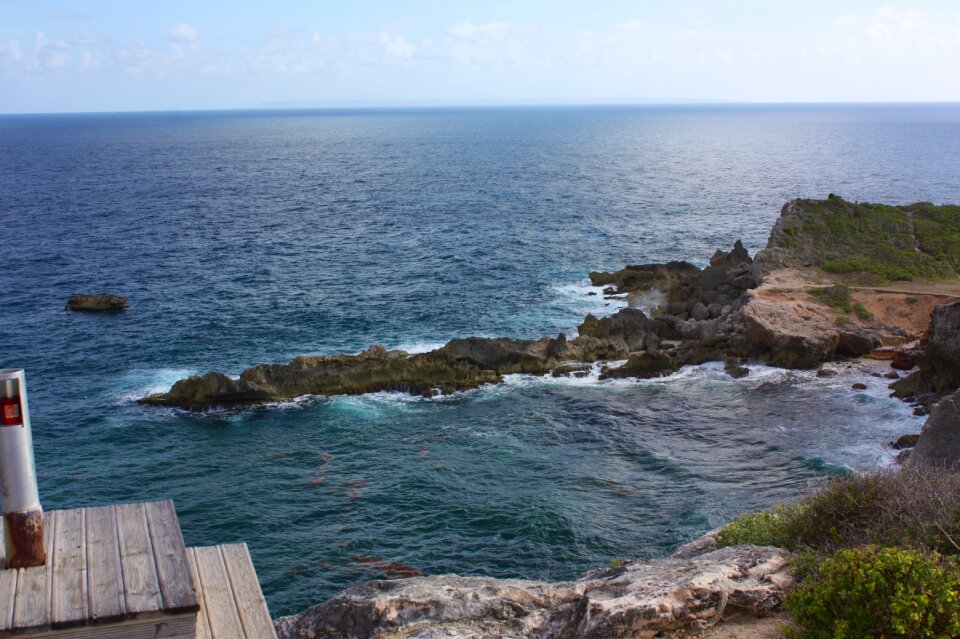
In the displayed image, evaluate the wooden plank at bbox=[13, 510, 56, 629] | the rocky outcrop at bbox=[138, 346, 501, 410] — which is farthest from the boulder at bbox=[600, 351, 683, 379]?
the wooden plank at bbox=[13, 510, 56, 629]

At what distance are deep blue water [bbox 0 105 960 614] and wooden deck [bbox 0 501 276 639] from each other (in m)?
16.4

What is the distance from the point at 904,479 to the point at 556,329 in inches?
1466

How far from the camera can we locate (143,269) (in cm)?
6856

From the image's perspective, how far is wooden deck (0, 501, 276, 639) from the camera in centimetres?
759

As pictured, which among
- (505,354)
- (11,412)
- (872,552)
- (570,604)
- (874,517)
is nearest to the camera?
(11,412)

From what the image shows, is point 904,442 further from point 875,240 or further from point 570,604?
point 875,240

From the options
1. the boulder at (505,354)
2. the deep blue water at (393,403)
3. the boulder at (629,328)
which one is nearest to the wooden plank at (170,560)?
the deep blue water at (393,403)

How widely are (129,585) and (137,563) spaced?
0.38m

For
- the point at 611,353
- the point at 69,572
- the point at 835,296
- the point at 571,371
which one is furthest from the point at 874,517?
the point at 835,296

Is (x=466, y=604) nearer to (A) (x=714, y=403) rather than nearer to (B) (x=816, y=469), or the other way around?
(B) (x=816, y=469)

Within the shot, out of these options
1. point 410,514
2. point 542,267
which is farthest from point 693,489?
point 542,267

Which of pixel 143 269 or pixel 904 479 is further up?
pixel 904 479

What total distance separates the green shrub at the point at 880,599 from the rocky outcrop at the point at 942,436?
14698 mm

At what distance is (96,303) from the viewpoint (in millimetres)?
56500
